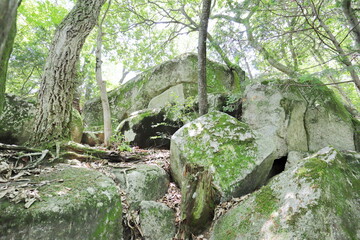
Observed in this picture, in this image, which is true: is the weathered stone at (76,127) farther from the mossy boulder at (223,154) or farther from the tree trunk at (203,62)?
the tree trunk at (203,62)

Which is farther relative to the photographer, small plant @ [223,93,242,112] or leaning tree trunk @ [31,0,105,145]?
small plant @ [223,93,242,112]

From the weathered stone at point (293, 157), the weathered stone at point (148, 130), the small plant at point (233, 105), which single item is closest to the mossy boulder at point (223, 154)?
the small plant at point (233, 105)

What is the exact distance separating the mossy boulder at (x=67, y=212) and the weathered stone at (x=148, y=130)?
12.2 ft

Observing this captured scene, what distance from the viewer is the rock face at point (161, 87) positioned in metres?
9.08

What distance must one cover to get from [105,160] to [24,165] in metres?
1.46

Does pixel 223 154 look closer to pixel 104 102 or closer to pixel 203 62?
pixel 203 62

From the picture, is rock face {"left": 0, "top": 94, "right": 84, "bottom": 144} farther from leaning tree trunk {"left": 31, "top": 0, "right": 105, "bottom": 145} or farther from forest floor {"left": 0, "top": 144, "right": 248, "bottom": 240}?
forest floor {"left": 0, "top": 144, "right": 248, "bottom": 240}

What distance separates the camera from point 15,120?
16.7ft

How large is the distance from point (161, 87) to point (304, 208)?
798cm

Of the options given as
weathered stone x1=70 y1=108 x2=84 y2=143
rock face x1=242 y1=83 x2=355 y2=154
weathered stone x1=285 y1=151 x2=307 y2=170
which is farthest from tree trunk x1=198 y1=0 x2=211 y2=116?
weathered stone x1=70 y1=108 x2=84 y2=143

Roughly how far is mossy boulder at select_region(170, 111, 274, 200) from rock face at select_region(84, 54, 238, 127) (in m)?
4.01

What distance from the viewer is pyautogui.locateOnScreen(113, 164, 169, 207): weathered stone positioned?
142 inches

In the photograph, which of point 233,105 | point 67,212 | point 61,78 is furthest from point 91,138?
point 67,212

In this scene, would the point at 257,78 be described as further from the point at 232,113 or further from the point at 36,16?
the point at 36,16
